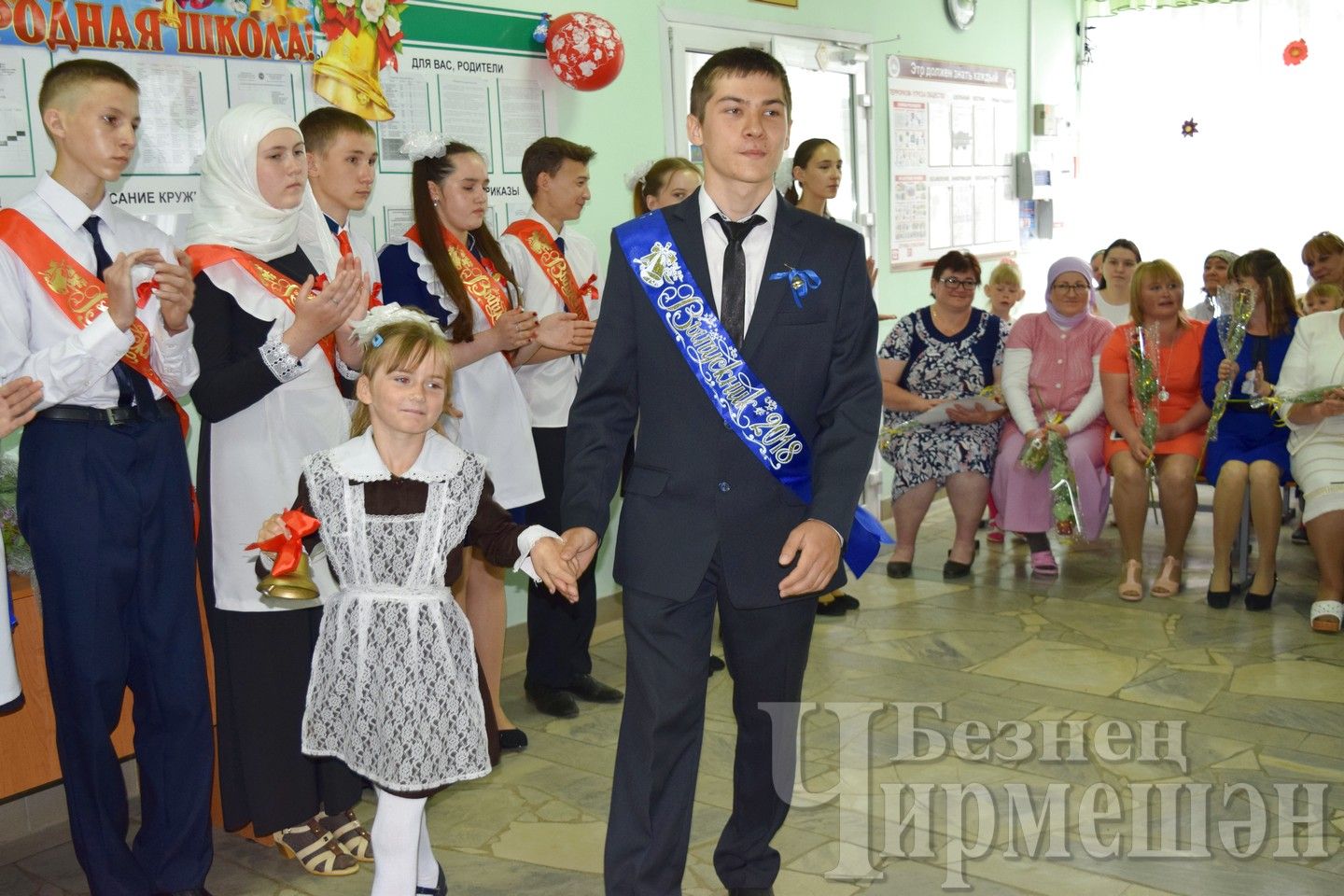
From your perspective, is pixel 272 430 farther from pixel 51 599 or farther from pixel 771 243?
pixel 771 243

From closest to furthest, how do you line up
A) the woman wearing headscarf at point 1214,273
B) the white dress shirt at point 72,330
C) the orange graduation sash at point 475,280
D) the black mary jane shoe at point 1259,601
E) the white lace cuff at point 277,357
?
the white dress shirt at point 72,330 < the white lace cuff at point 277,357 < the orange graduation sash at point 475,280 < the black mary jane shoe at point 1259,601 < the woman wearing headscarf at point 1214,273

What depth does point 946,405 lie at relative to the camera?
504cm

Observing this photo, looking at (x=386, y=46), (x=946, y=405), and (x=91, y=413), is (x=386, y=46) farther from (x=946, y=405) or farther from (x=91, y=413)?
(x=946, y=405)

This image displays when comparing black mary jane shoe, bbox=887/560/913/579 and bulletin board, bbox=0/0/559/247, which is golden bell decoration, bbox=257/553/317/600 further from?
black mary jane shoe, bbox=887/560/913/579

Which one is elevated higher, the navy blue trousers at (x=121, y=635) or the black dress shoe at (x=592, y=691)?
the navy blue trousers at (x=121, y=635)

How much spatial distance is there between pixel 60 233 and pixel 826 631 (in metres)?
2.76

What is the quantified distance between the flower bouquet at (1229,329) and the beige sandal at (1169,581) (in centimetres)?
47

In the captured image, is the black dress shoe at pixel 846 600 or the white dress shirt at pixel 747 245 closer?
the white dress shirt at pixel 747 245

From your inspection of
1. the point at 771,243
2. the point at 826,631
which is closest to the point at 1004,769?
the point at 826,631

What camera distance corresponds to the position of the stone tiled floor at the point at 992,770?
8.46ft

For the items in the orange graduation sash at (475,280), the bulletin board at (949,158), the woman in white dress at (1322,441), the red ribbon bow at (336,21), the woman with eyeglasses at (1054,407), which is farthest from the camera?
the bulletin board at (949,158)

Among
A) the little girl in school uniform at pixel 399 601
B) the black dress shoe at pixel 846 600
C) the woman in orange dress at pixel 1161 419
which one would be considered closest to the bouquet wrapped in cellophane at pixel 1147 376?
the woman in orange dress at pixel 1161 419

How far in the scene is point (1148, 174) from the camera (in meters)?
7.71

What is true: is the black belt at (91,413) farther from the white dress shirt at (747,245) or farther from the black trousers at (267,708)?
the white dress shirt at (747,245)
